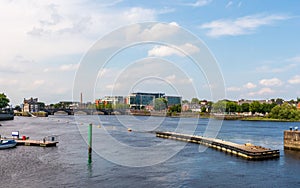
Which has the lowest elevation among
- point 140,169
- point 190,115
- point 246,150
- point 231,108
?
point 140,169

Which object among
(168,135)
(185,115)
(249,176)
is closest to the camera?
(249,176)

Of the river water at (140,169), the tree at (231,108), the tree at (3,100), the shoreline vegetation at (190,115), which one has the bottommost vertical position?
the river water at (140,169)

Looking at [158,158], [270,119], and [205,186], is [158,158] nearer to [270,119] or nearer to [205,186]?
[205,186]

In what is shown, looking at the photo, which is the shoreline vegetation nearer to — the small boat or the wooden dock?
the wooden dock

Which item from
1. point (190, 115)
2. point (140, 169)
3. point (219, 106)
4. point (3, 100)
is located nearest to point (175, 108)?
point (190, 115)

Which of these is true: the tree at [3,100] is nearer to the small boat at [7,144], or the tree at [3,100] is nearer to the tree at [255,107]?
the small boat at [7,144]

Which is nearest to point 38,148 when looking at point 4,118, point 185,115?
point 4,118

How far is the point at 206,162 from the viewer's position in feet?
121

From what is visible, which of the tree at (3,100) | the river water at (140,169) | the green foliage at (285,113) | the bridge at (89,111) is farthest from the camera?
the bridge at (89,111)

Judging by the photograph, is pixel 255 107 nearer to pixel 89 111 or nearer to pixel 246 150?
pixel 89 111

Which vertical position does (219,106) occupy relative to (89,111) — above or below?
above

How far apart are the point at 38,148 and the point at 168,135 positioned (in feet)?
82.6

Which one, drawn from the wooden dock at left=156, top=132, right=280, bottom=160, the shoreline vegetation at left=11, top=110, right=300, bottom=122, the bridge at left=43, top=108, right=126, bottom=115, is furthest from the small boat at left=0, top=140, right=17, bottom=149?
the bridge at left=43, top=108, right=126, bottom=115

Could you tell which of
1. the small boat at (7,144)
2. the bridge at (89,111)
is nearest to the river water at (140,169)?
the small boat at (7,144)
